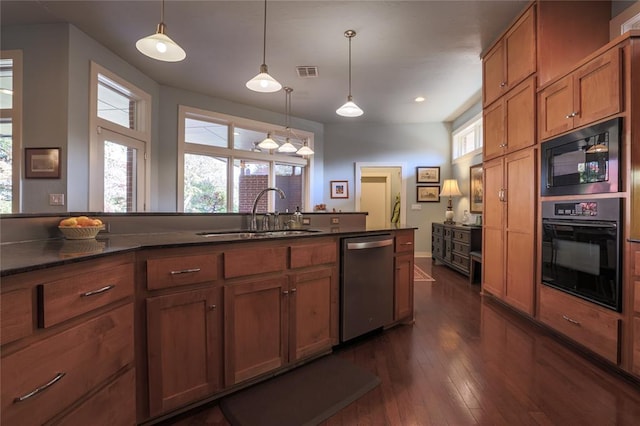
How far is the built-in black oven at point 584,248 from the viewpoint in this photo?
188 cm

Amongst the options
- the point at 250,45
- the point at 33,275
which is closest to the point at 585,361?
the point at 33,275

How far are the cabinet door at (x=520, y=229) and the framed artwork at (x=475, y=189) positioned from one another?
2.05m

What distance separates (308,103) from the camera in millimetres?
5414

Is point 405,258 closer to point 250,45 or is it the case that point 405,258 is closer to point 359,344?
point 359,344

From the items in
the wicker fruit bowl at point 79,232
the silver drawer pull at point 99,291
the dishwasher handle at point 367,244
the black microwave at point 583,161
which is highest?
the black microwave at point 583,161

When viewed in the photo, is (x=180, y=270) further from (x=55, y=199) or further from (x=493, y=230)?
(x=493, y=230)

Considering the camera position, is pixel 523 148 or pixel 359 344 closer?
pixel 359 344

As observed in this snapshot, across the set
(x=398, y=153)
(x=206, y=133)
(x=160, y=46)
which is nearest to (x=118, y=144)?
(x=206, y=133)

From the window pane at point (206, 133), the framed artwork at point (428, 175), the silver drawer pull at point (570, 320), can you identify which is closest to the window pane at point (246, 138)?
the window pane at point (206, 133)

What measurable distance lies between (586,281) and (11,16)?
558 cm

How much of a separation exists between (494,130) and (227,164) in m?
4.31

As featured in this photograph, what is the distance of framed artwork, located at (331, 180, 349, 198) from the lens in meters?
6.77

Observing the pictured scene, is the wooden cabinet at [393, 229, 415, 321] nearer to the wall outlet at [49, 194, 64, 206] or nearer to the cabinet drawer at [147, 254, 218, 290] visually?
the cabinet drawer at [147, 254, 218, 290]

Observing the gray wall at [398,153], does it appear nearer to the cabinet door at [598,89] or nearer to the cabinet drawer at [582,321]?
the cabinet drawer at [582,321]
